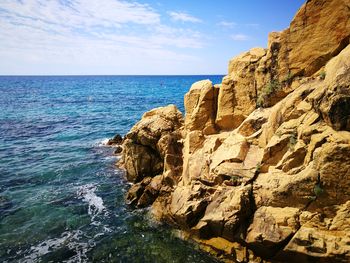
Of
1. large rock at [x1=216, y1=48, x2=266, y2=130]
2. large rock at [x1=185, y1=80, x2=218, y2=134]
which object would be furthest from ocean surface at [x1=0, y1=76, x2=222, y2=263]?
large rock at [x1=216, y1=48, x2=266, y2=130]

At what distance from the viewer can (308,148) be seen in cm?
1298

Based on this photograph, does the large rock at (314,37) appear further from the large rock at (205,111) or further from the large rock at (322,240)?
the large rock at (322,240)

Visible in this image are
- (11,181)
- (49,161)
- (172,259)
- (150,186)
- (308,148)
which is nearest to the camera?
(308,148)

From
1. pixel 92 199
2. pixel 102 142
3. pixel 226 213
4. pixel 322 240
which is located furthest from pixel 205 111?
pixel 102 142

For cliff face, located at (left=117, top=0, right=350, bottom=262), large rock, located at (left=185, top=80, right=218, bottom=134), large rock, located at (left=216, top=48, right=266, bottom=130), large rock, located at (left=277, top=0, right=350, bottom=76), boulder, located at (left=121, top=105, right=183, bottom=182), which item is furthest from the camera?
boulder, located at (left=121, top=105, right=183, bottom=182)

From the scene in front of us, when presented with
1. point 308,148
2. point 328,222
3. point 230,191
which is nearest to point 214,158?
point 230,191

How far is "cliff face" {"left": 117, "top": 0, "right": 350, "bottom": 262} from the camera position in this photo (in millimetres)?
12031

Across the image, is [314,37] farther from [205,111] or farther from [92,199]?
[92,199]

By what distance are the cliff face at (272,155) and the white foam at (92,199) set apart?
224cm

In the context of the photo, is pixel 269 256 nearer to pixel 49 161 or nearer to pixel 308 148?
pixel 308 148

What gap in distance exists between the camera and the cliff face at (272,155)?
39.5 feet

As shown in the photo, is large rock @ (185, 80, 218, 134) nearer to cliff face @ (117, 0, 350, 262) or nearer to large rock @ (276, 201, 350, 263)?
cliff face @ (117, 0, 350, 262)

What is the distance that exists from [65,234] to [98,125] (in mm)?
32135

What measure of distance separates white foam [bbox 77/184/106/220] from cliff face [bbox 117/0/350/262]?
Answer: 2.24 metres
